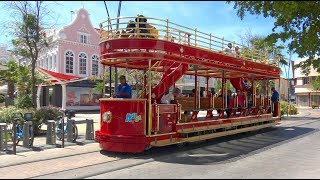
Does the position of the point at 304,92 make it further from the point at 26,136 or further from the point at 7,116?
the point at 26,136

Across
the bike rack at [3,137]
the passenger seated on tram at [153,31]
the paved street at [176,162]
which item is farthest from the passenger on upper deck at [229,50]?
the bike rack at [3,137]

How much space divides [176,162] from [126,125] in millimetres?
1970

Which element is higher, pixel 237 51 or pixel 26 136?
pixel 237 51

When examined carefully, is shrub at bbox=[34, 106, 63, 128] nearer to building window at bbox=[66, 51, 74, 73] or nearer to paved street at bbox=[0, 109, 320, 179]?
paved street at bbox=[0, 109, 320, 179]

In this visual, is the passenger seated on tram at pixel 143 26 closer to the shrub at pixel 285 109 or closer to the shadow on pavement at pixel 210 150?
the shadow on pavement at pixel 210 150

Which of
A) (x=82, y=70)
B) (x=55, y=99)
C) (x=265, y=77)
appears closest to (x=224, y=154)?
(x=265, y=77)

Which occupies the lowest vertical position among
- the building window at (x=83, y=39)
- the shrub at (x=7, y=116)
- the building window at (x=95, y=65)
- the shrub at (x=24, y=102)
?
the shrub at (x=7, y=116)

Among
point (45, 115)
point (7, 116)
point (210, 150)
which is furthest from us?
point (45, 115)

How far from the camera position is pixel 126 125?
1127cm

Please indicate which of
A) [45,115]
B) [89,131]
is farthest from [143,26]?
[45,115]

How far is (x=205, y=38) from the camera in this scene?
45.4 ft

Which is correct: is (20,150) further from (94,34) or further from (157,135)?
(94,34)

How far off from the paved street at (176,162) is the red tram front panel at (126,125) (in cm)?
33

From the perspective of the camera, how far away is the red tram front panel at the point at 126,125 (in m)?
11.1
